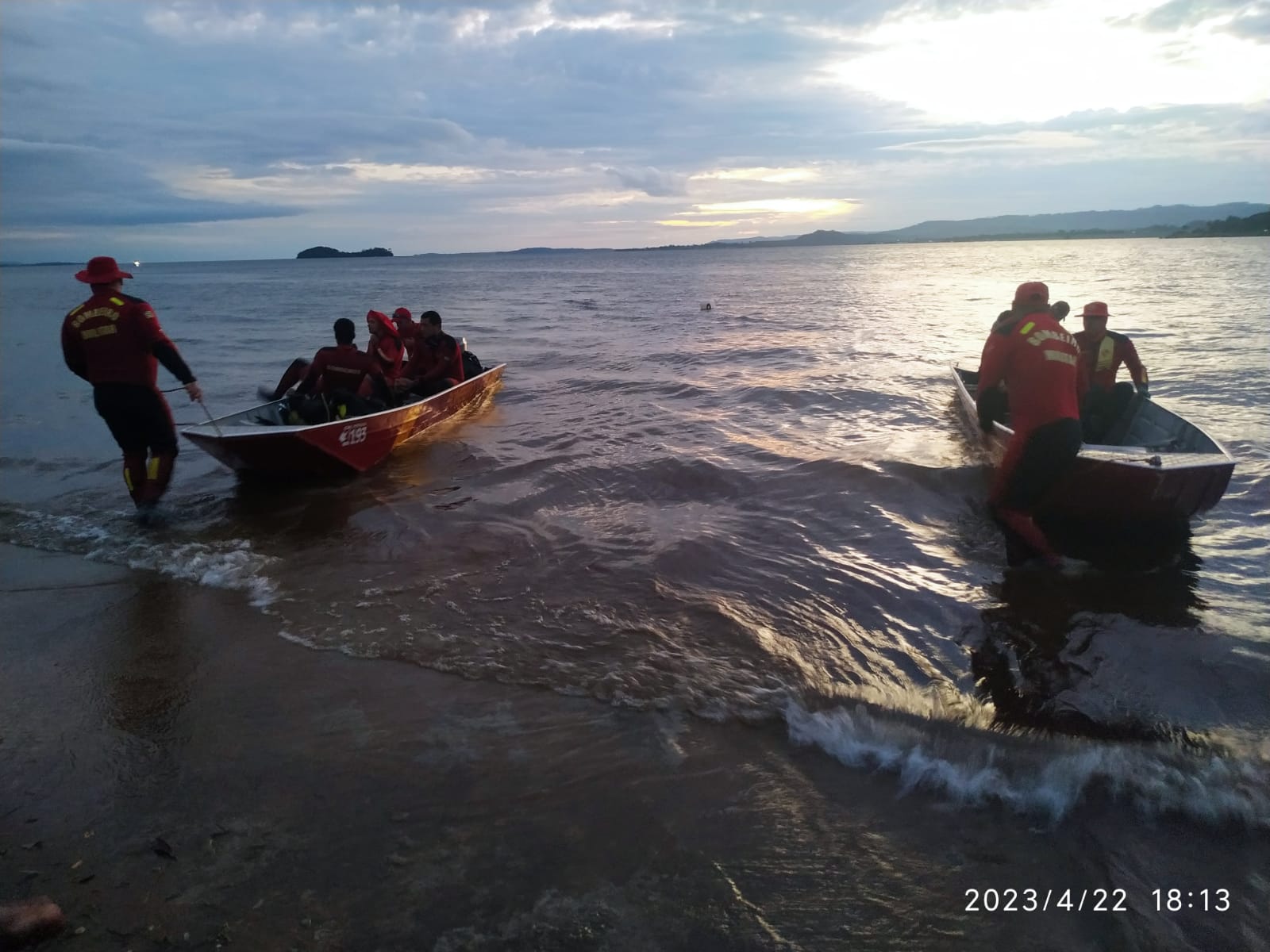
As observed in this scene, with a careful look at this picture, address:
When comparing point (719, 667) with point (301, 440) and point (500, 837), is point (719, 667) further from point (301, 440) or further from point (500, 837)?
point (301, 440)

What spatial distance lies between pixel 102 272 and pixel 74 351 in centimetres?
77

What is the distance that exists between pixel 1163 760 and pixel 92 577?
739 cm

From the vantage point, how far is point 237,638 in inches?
192

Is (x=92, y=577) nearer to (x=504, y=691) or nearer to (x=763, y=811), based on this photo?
(x=504, y=691)

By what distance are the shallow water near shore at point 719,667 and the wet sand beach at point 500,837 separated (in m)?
0.02

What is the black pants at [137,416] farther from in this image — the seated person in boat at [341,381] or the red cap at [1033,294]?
the red cap at [1033,294]

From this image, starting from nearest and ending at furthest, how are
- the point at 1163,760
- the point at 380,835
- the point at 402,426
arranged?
1. the point at 380,835
2. the point at 1163,760
3. the point at 402,426

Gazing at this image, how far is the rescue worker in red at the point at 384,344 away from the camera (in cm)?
937

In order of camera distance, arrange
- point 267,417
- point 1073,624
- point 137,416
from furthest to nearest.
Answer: point 267,417 < point 137,416 < point 1073,624

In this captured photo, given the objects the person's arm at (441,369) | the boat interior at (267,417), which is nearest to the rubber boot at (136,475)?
the boat interior at (267,417)

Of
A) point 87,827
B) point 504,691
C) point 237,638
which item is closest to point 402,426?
point 237,638

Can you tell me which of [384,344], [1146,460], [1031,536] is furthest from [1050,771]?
[384,344]

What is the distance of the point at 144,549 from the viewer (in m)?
6.43
